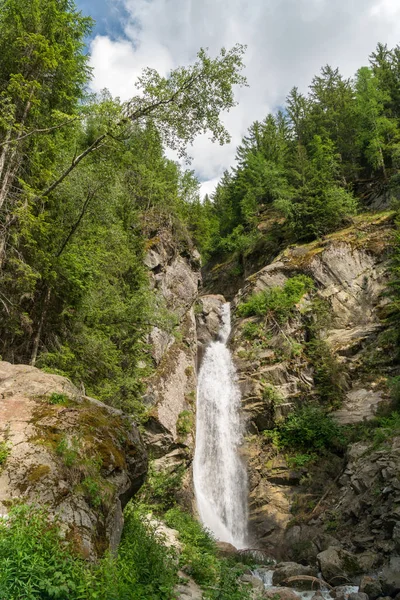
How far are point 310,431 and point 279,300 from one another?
818 centimetres

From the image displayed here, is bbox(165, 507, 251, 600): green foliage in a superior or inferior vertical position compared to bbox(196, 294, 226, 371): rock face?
inferior

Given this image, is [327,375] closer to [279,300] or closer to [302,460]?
[302,460]

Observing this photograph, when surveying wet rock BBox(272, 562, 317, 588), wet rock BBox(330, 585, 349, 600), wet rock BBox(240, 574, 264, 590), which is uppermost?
wet rock BBox(240, 574, 264, 590)

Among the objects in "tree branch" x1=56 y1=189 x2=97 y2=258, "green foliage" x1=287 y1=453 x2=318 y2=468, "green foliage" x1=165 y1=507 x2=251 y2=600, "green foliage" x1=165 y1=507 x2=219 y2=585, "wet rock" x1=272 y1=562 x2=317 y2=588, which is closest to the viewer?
"green foliage" x1=165 y1=507 x2=251 y2=600

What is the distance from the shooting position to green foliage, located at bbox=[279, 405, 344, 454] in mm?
16156

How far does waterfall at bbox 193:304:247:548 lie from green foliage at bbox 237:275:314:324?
3.24 m

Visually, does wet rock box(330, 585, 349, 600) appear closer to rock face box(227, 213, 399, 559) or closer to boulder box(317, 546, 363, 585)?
boulder box(317, 546, 363, 585)

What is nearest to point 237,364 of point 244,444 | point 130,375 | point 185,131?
point 244,444

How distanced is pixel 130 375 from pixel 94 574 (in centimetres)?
1104

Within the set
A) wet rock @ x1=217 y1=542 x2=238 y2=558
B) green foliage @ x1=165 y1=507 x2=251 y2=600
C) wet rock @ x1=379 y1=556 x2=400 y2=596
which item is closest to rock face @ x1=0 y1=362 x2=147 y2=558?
green foliage @ x1=165 y1=507 x2=251 y2=600

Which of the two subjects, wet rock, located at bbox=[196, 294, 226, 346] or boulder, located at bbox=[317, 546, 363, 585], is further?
wet rock, located at bbox=[196, 294, 226, 346]

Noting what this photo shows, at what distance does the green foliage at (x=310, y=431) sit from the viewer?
1616cm

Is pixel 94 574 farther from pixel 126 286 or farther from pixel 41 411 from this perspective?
pixel 126 286

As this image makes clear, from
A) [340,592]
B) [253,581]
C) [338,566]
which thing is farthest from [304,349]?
[253,581]
